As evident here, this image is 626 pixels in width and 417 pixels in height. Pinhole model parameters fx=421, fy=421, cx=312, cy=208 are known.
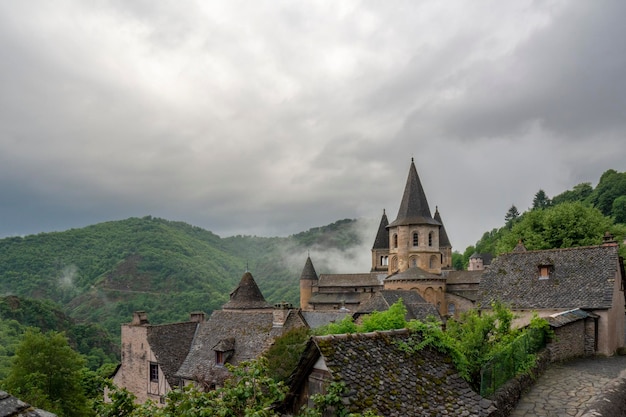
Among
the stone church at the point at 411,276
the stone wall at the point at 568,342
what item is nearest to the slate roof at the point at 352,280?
the stone church at the point at 411,276

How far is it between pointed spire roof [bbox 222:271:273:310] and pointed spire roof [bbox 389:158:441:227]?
2358 cm

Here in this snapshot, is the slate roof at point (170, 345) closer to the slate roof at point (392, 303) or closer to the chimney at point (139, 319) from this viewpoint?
the chimney at point (139, 319)

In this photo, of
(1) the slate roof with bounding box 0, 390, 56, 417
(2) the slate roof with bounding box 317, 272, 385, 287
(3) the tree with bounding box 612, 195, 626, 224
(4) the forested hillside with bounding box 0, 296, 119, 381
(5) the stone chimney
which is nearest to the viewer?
(1) the slate roof with bounding box 0, 390, 56, 417

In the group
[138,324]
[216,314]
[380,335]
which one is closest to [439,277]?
[216,314]

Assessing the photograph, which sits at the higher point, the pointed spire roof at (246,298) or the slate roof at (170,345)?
the pointed spire roof at (246,298)

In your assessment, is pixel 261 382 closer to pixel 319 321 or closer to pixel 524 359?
pixel 524 359

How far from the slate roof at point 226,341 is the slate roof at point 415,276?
2630 cm

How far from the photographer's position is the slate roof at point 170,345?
25.0 m

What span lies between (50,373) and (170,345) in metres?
6.66

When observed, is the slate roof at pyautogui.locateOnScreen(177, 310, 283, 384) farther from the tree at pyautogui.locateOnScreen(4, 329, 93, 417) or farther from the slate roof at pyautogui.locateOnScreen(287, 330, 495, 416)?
the slate roof at pyautogui.locateOnScreen(287, 330, 495, 416)

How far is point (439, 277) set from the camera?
48875 mm

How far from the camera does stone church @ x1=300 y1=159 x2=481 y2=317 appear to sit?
48.9 m

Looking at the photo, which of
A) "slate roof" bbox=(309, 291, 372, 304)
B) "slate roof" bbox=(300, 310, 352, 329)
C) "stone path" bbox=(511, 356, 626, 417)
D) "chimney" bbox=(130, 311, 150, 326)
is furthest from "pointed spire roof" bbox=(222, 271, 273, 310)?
"stone path" bbox=(511, 356, 626, 417)

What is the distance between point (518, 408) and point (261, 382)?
27.1 feet
